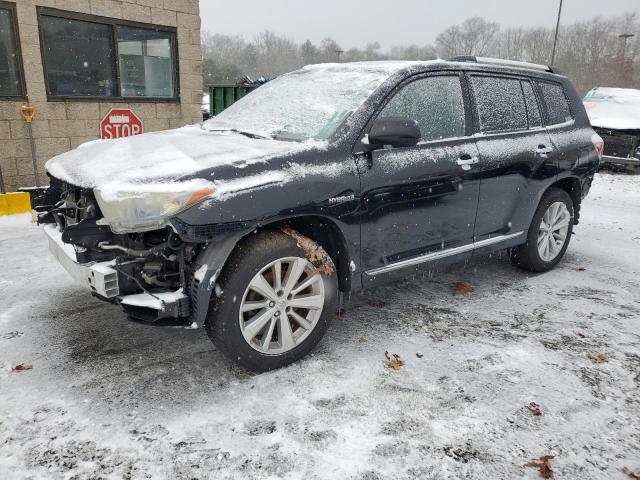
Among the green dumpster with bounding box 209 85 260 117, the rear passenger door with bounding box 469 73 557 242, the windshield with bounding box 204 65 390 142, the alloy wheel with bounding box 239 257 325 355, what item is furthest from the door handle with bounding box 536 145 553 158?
the green dumpster with bounding box 209 85 260 117

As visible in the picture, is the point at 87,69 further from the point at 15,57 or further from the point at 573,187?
the point at 573,187

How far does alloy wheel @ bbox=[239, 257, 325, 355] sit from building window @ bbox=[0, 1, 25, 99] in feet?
21.9

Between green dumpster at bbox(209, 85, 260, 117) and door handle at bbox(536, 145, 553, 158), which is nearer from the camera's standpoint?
door handle at bbox(536, 145, 553, 158)

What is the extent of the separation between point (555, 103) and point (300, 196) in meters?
3.14

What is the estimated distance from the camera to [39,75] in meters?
7.88

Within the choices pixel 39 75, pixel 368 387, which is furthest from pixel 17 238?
pixel 368 387

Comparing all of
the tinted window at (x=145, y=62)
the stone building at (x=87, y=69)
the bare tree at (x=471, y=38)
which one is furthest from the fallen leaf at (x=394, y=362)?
the bare tree at (x=471, y=38)

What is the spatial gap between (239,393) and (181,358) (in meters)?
0.58

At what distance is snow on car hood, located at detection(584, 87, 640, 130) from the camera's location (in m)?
12.7

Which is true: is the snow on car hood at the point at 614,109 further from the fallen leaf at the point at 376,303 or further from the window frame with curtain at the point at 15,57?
the window frame with curtain at the point at 15,57

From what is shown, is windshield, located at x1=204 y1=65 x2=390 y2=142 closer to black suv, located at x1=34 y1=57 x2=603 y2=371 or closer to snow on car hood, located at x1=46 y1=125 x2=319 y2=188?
black suv, located at x1=34 y1=57 x2=603 y2=371

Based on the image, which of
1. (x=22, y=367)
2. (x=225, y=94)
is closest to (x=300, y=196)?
(x=22, y=367)

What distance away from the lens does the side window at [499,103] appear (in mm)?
4109

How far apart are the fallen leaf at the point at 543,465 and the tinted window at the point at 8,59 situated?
324 inches
